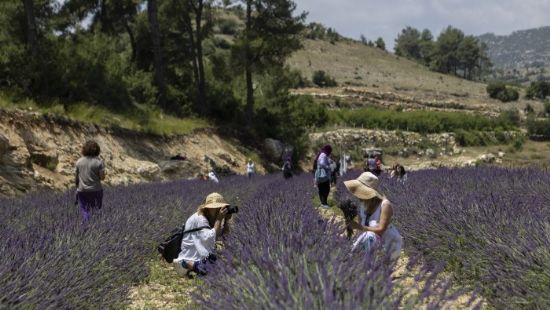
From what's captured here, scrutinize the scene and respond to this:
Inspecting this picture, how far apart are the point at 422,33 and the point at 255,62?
139 meters

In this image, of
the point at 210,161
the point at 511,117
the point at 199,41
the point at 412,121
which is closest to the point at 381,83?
the point at 511,117

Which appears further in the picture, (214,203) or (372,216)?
(214,203)

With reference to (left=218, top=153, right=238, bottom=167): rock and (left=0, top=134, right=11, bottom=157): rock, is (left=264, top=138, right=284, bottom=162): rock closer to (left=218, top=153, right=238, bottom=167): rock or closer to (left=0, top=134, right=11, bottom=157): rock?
(left=218, top=153, right=238, bottom=167): rock

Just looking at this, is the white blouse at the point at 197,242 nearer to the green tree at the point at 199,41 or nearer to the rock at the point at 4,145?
the rock at the point at 4,145

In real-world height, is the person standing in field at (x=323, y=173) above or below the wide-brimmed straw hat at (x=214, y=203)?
below

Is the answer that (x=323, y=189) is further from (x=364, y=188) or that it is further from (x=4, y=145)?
(x=4, y=145)

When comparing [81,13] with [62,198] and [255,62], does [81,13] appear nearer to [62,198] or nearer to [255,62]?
[255,62]

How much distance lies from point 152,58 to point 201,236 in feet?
72.1

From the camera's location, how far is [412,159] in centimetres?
3719

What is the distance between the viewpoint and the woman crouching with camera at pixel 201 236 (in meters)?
4.82

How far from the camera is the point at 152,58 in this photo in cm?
2553

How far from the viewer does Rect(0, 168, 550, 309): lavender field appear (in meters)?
2.17

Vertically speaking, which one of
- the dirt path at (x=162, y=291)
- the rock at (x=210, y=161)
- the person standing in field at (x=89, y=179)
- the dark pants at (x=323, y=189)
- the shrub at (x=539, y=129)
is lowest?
the shrub at (x=539, y=129)

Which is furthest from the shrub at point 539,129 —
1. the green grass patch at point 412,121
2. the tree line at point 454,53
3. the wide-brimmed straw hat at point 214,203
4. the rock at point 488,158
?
the tree line at point 454,53
